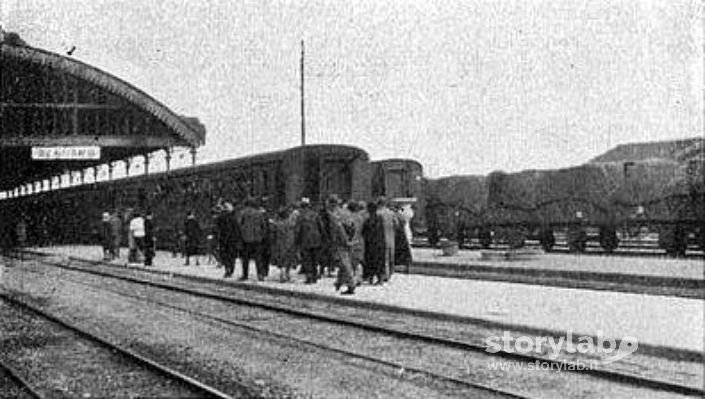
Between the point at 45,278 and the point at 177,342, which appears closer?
the point at 177,342

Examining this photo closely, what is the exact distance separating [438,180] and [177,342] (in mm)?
25664

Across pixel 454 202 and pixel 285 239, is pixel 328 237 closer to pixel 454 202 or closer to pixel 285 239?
pixel 285 239

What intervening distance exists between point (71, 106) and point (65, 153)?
473 cm

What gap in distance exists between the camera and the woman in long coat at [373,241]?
664 inches

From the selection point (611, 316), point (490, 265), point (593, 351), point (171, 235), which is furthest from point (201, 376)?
point (171, 235)

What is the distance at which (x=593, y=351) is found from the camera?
9594 millimetres

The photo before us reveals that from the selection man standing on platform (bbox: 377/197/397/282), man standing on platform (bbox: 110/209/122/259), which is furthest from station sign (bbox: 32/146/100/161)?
man standing on platform (bbox: 377/197/397/282)

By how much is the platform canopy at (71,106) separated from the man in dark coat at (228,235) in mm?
12934

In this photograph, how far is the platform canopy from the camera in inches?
1217

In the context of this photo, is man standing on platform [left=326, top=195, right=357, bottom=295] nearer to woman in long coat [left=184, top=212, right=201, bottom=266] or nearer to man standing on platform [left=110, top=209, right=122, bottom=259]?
woman in long coat [left=184, top=212, right=201, bottom=266]

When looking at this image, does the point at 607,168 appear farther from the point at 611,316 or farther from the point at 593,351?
the point at 593,351

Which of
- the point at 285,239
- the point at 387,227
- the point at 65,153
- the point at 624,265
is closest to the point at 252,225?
the point at 285,239

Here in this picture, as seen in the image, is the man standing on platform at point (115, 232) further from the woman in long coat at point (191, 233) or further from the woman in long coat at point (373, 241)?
Answer: the woman in long coat at point (373, 241)

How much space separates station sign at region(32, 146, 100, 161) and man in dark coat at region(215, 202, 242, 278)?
30.5ft
